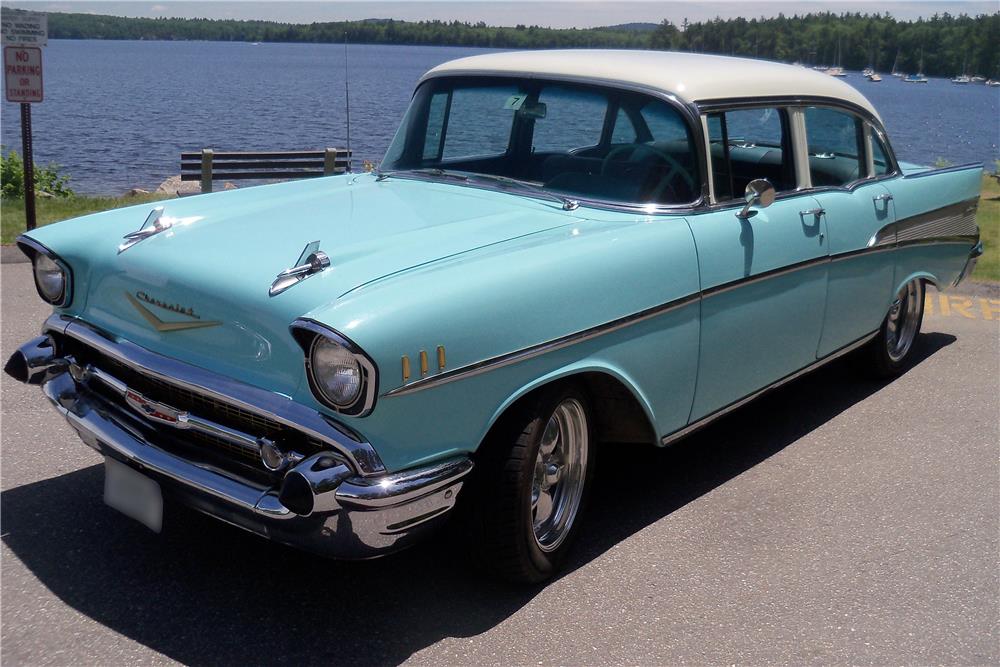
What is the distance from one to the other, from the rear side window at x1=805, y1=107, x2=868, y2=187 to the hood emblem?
2836 mm

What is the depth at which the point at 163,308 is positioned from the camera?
2984 millimetres

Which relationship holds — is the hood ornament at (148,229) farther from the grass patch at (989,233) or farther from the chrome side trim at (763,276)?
the grass patch at (989,233)

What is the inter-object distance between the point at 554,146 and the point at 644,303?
39.9 inches

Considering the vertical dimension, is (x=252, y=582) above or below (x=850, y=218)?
below

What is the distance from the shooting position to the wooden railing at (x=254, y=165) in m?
11.7

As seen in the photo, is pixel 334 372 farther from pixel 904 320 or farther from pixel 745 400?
pixel 904 320

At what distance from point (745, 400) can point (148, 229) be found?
2.35 meters

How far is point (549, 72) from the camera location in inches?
161

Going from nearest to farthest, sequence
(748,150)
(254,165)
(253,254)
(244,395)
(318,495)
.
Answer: (318,495) → (244,395) → (253,254) → (748,150) → (254,165)

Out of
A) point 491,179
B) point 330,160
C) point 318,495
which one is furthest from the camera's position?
point 330,160

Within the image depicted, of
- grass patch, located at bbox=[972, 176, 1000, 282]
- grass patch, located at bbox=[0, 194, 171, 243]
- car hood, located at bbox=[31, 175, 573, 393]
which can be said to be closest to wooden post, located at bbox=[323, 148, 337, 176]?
grass patch, located at bbox=[0, 194, 171, 243]

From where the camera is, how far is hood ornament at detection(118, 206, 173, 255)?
3.25m

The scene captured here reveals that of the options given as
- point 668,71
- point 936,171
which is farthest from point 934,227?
point 668,71

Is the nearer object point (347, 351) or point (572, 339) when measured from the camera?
point (347, 351)
